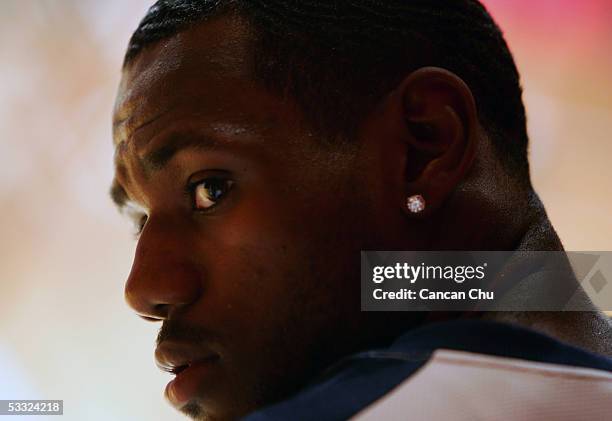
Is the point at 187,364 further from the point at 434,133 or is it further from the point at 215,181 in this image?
the point at 434,133

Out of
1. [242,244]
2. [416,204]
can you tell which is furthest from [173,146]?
[416,204]

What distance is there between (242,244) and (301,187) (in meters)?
0.07

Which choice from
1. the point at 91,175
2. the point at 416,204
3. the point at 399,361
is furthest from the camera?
the point at 91,175

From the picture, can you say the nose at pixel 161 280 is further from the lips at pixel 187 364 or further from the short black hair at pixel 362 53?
the short black hair at pixel 362 53

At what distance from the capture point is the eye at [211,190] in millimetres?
720

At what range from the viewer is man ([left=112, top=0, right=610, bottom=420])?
70cm

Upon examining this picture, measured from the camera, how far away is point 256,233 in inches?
27.5

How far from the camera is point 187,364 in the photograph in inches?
28.7

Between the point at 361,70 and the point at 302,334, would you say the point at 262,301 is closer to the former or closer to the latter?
the point at 302,334

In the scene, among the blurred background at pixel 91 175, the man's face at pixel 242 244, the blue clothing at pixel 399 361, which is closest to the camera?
the blue clothing at pixel 399 361

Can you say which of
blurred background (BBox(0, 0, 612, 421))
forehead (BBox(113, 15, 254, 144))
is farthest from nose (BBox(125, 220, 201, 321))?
blurred background (BBox(0, 0, 612, 421))

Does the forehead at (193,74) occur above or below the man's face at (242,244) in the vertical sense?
above

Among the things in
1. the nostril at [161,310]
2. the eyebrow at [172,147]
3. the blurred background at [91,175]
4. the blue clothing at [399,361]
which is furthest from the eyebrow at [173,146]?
the blurred background at [91,175]

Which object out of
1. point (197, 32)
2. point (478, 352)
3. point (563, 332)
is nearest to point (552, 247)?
point (563, 332)
